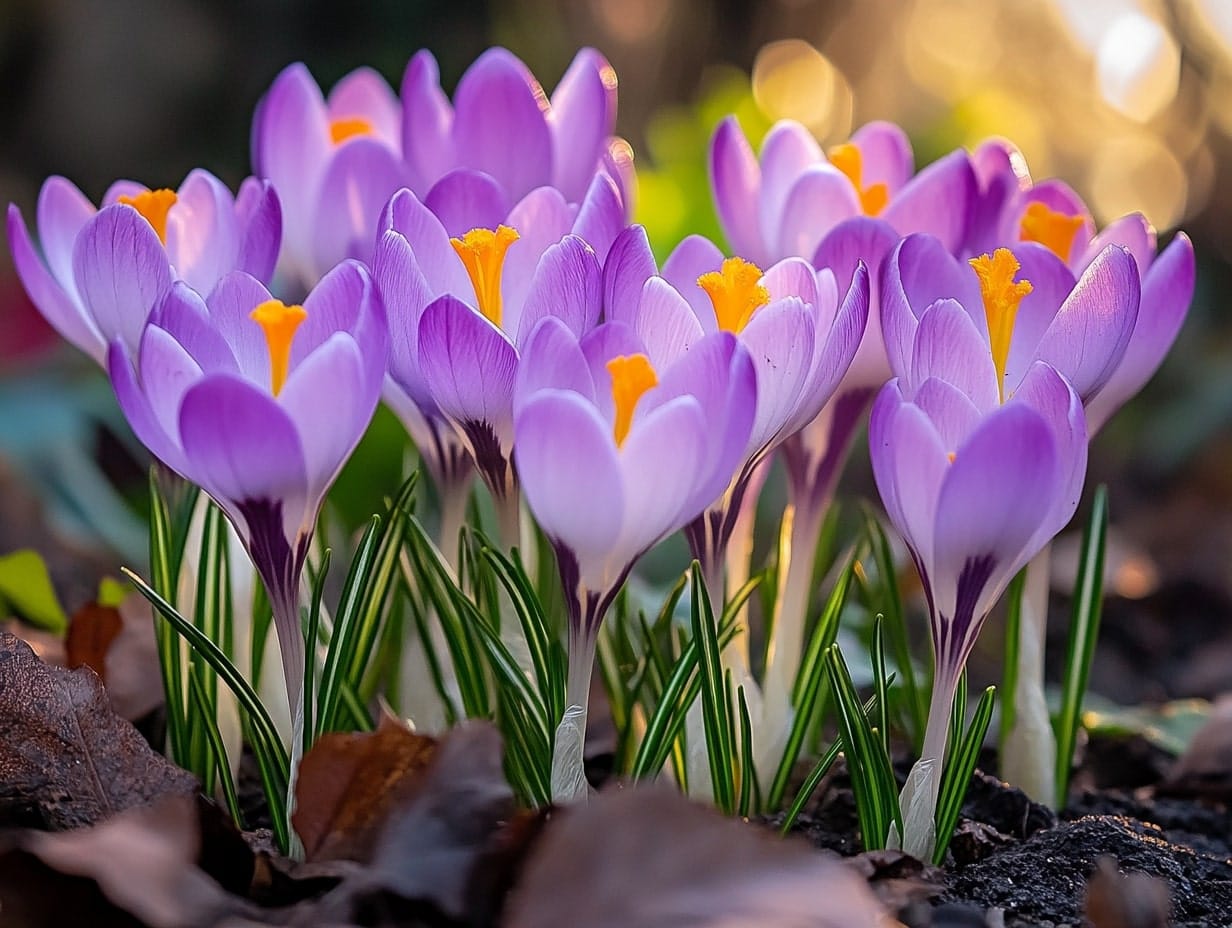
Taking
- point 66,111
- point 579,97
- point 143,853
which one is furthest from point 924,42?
point 143,853

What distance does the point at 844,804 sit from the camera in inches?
37.3

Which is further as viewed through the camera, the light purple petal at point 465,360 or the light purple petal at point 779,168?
the light purple petal at point 779,168

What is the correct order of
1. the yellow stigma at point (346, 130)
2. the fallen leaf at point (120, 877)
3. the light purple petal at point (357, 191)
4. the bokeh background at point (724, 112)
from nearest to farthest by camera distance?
the fallen leaf at point (120, 877) < the light purple petal at point (357, 191) < the yellow stigma at point (346, 130) < the bokeh background at point (724, 112)

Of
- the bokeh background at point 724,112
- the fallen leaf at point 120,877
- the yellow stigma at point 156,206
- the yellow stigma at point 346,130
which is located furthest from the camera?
the bokeh background at point 724,112

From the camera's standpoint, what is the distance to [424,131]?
1.02m

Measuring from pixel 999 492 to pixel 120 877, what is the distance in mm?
472

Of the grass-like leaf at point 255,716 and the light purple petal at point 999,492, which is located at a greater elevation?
the light purple petal at point 999,492

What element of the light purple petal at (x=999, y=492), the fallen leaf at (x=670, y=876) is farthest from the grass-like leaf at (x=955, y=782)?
the fallen leaf at (x=670, y=876)

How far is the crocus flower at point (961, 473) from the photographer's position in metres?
0.69

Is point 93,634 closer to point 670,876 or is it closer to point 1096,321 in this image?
point 670,876

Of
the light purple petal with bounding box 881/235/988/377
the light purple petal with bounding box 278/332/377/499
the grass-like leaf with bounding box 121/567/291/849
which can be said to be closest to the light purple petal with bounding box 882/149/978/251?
the light purple petal with bounding box 881/235/988/377

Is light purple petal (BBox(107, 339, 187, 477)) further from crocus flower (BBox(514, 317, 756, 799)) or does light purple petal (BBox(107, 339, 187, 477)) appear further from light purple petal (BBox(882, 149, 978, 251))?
light purple petal (BBox(882, 149, 978, 251))

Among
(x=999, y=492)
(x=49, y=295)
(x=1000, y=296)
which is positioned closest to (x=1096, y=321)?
(x=1000, y=296)

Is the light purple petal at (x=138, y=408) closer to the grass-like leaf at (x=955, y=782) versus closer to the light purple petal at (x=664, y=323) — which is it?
the light purple petal at (x=664, y=323)
